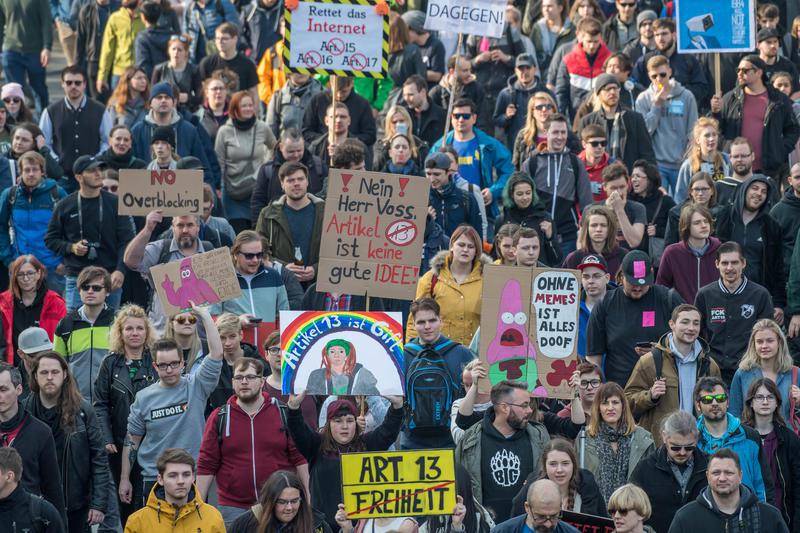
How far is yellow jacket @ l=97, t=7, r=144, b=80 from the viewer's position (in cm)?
2034

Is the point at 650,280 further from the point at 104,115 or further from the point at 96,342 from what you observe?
the point at 104,115

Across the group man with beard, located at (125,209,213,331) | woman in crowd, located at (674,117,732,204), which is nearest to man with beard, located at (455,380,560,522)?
man with beard, located at (125,209,213,331)

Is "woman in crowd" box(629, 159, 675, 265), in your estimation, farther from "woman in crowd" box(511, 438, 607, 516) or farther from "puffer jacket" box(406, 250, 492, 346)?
"woman in crowd" box(511, 438, 607, 516)

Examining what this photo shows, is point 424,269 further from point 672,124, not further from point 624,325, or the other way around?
point 672,124

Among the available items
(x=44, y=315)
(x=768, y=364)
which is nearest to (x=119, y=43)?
(x=44, y=315)

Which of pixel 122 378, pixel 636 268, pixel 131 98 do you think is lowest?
pixel 122 378

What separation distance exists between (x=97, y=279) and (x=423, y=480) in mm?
3980

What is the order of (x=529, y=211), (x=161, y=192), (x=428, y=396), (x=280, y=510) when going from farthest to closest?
1. (x=529, y=211)
2. (x=161, y=192)
3. (x=428, y=396)
4. (x=280, y=510)

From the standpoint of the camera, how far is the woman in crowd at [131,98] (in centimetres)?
1806

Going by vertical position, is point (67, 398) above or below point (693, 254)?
below

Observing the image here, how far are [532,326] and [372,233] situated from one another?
1.51 m

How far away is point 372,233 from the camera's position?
12531mm

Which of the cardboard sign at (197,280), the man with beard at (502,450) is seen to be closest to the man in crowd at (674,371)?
the man with beard at (502,450)

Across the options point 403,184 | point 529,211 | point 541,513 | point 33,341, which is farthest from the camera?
point 529,211
